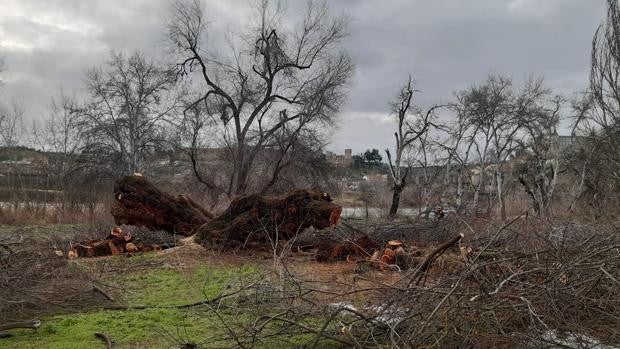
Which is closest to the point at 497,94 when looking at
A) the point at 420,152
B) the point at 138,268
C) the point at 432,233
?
the point at 420,152

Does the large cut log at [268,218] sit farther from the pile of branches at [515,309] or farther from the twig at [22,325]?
the pile of branches at [515,309]

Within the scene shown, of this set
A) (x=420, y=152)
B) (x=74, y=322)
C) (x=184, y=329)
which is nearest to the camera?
(x=184, y=329)

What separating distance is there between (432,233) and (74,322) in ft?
25.7

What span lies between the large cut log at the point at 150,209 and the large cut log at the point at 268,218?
1445mm

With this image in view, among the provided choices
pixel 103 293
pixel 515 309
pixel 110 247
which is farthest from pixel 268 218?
pixel 515 309

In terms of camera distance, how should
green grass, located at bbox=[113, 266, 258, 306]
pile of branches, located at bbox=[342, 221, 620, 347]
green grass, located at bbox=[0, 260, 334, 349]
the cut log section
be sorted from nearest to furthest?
pile of branches, located at bbox=[342, 221, 620, 347] < green grass, located at bbox=[0, 260, 334, 349] < green grass, located at bbox=[113, 266, 258, 306] < the cut log section

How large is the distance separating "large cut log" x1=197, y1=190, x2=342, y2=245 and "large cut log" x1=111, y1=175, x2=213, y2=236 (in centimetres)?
144

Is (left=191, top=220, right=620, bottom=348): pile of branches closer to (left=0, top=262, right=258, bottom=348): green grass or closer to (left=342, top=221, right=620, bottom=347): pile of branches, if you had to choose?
(left=342, top=221, right=620, bottom=347): pile of branches

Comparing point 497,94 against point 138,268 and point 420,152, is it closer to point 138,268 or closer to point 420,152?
point 420,152

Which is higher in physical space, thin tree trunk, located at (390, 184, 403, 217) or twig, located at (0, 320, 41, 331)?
thin tree trunk, located at (390, 184, 403, 217)

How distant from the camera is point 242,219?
1094cm

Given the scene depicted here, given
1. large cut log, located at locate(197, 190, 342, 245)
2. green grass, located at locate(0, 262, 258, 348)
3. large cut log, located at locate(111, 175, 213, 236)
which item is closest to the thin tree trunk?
large cut log, located at locate(111, 175, 213, 236)

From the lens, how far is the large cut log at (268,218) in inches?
430

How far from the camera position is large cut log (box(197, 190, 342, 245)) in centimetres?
1092
